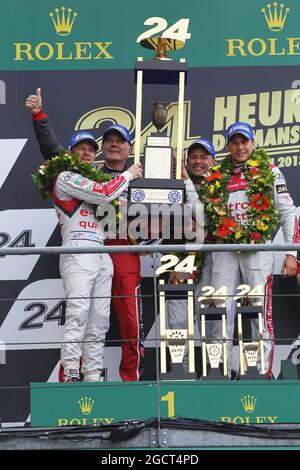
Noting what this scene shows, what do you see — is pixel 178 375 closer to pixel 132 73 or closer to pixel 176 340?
pixel 176 340

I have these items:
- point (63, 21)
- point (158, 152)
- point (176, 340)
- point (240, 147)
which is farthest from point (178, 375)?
point (63, 21)

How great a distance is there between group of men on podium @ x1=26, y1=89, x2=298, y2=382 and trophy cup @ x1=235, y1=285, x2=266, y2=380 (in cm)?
7

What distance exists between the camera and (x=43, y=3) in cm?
768

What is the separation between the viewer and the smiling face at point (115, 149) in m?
6.86

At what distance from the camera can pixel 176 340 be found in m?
6.03

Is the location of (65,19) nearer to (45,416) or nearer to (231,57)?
(231,57)

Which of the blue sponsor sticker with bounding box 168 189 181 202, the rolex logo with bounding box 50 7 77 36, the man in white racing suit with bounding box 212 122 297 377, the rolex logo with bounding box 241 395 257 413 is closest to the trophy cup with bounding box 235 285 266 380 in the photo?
the man in white racing suit with bounding box 212 122 297 377

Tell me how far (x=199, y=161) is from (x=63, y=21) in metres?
1.42

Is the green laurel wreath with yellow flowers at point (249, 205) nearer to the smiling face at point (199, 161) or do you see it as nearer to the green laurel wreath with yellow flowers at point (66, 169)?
the smiling face at point (199, 161)

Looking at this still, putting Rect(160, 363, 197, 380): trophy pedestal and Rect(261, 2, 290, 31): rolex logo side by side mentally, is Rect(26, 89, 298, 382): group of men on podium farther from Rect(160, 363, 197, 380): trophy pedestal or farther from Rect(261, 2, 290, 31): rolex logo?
Rect(261, 2, 290, 31): rolex logo

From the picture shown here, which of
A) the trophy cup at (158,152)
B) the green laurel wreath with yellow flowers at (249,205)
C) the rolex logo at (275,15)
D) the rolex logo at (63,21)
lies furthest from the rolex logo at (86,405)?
the rolex logo at (275,15)

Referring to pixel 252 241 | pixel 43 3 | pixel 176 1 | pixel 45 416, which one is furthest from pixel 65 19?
pixel 45 416

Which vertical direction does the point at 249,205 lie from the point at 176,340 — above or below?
above

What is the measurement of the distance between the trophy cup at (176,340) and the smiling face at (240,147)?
85 centimetres
